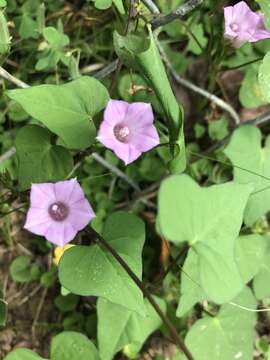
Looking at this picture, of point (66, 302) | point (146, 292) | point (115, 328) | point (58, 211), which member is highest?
point (58, 211)

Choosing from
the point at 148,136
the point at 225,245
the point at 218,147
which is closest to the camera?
the point at 225,245

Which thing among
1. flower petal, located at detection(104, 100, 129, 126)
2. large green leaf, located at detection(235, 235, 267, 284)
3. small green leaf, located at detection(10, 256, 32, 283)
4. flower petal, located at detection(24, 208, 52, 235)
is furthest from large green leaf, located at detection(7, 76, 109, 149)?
small green leaf, located at detection(10, 256, 32, 283)

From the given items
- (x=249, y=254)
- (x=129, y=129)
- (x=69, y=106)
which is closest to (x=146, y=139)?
(x=129, y=129)

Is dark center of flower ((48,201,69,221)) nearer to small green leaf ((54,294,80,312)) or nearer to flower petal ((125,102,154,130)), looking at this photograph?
flower petal ((125,102,154,130))

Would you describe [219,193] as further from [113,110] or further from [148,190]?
[148,190]

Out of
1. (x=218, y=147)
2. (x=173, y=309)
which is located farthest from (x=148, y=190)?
(x=173, y=309)

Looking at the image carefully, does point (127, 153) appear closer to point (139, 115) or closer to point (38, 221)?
point (139, 115)

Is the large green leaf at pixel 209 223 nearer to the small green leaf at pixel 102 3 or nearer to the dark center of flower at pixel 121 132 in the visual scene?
the dark center of flower at pixel 121 132

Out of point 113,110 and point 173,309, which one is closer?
point 113,110
